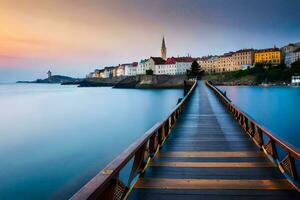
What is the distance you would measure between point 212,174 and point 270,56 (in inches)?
5217

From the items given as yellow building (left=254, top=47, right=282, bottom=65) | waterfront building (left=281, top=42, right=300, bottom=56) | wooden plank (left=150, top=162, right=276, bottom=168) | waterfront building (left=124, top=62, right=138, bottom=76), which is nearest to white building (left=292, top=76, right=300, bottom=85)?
yellow building (left=254, top=47, right=282, bottom=65)

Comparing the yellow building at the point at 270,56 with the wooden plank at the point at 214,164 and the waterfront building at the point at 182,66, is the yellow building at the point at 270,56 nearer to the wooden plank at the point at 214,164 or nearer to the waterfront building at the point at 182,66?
the waterfront building at the point at 182,66

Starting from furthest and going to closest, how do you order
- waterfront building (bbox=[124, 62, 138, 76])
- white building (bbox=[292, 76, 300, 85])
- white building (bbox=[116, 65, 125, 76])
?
white building (bbox=[116, 65, 125, 76])
waterfront building (bbox=[124, 62, 138, 76])
white building (bbox=[292, 76, 300, 85])

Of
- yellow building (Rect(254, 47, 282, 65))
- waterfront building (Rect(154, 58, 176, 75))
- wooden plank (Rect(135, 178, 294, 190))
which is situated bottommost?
wooden plank (Rect(135, 178, 294, 190))

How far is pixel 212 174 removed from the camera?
4.83 m

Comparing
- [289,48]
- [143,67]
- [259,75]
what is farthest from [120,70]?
[289,48]

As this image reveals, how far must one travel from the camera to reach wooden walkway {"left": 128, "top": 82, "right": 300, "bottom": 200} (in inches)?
156

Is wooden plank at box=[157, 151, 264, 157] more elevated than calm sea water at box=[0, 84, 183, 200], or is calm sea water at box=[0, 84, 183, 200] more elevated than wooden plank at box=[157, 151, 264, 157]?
wooden plank at box=[157, 151, 264, 157]

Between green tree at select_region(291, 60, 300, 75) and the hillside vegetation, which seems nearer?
green tree at select_region(291, 60, 300, 75)

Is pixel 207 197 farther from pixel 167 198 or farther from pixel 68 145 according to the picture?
pixel 68 145

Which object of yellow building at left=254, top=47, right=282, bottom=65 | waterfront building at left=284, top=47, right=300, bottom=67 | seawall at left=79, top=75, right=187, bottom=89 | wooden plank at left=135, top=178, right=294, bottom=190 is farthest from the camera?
yellow building at left=254, top=47, right=282, bottom=65

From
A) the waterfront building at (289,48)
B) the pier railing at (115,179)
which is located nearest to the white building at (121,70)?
the waterfront building at (289,48)

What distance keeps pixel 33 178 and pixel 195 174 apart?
8.51 metres

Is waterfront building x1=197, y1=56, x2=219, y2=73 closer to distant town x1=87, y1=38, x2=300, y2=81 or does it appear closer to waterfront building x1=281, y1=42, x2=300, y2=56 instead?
distant town x1=87, y1=38, x2=300, y2=81
